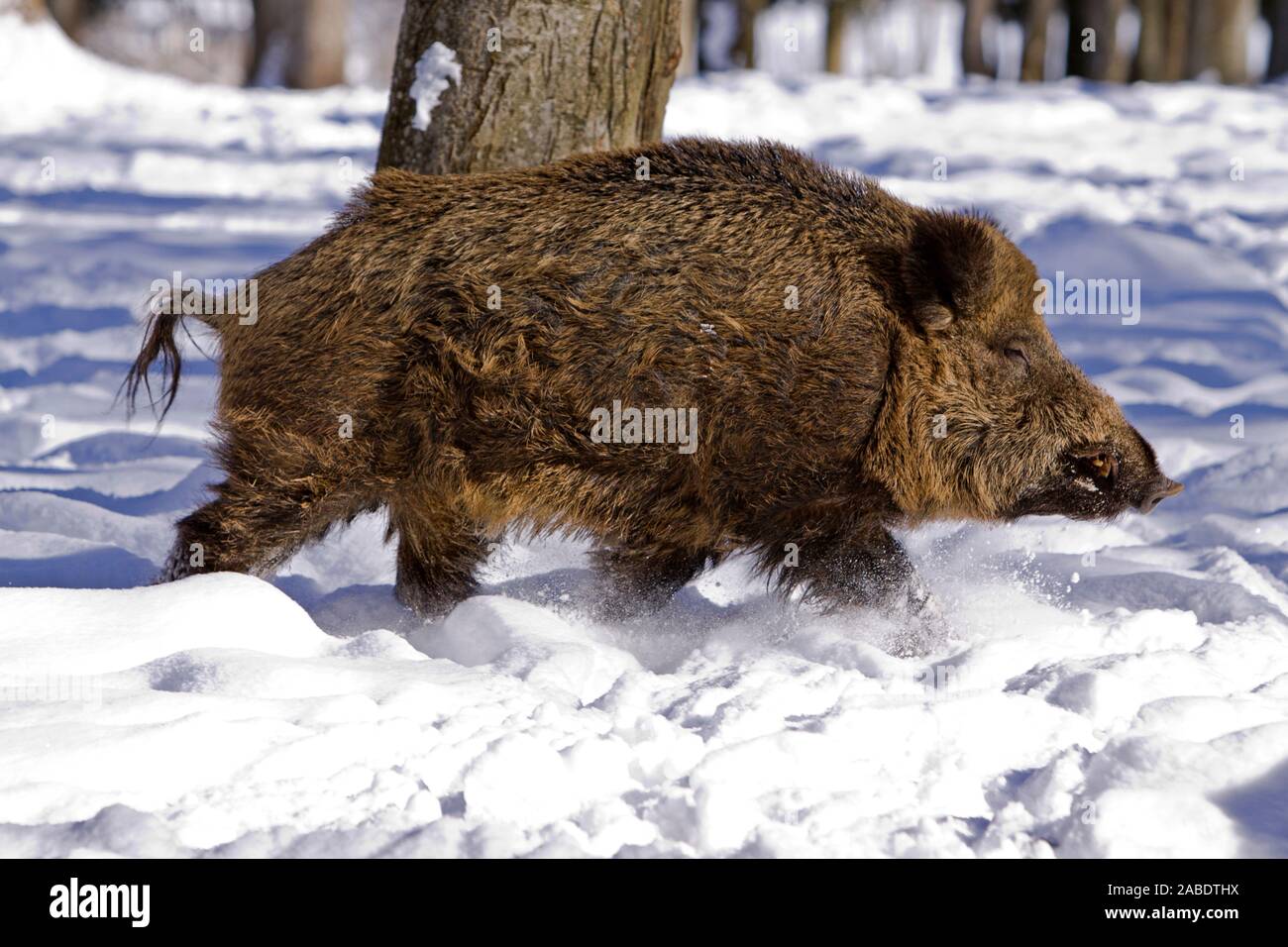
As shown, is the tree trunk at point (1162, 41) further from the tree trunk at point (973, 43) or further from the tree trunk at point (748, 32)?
the tree trunk at point (748, 32)

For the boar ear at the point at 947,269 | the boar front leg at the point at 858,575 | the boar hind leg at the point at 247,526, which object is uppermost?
the boar ear at the point at 947,269

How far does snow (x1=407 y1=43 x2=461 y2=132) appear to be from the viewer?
5082mm

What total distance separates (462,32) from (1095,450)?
8.58 feet

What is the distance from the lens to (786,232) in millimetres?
4262

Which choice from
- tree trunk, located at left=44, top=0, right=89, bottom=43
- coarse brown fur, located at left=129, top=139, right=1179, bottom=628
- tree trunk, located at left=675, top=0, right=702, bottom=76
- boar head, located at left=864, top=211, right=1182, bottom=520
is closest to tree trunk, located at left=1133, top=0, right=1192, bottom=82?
tree trunk, located at left=675, top=0, right=702, bottom=76

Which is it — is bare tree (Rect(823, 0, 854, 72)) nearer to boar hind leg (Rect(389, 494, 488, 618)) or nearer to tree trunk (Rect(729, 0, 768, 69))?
tree trunk (Rect(729, 0, 768, 69))

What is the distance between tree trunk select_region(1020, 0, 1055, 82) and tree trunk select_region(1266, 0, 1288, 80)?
448 centimetres

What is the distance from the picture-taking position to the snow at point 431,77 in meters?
5.08

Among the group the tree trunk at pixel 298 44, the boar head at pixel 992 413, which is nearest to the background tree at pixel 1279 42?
the tree trunk at pixel 298 44

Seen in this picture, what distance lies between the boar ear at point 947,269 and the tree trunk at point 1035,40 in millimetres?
21582

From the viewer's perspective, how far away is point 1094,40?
1967cm

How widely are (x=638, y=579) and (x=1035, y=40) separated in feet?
75.7

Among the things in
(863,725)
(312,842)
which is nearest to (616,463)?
(863,725)
